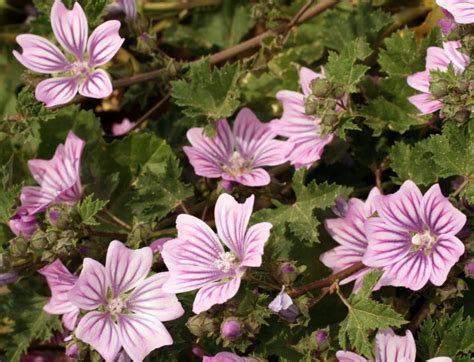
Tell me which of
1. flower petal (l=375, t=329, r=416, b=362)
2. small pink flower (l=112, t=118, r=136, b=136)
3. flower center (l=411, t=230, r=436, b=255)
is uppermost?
flower center (l=411, t=230, r=436, b=255)

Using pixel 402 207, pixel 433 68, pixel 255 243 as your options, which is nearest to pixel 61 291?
pixel 255 243

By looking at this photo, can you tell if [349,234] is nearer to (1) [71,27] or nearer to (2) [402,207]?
(2) [402,207]

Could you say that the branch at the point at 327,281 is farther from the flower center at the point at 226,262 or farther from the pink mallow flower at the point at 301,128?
the pink mallow flower at the point at 301,128

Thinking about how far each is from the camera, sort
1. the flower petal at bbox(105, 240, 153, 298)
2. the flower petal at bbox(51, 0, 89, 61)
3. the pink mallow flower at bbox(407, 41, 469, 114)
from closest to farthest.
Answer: the flower petal at bbox(105, 240, 153, 298) → the pink mallow flower at bbox(407, 41, 469, 114) → the flower petal at bbox(51, 0, 89, 61)

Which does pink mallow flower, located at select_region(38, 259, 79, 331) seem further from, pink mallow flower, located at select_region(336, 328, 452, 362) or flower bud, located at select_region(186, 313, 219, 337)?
pink mallow flower, located at select_region(336, 328, 452, 362)

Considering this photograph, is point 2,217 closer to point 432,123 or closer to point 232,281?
point 232,281

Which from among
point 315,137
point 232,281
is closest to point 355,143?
point 315,137

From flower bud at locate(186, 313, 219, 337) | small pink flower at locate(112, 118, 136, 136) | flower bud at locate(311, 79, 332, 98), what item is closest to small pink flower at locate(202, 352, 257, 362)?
flower bud at locate(186, 313, 219, 337)

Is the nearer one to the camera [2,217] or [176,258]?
[176,258]
